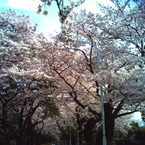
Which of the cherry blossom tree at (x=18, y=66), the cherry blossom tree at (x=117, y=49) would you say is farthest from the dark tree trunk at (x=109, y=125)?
the cherry blossom tree at (x=18, y=66)

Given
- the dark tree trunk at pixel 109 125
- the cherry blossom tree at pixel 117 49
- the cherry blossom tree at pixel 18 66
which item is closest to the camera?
the cherry blossom tree at pixel 117 49

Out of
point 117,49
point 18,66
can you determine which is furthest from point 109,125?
point 18,66

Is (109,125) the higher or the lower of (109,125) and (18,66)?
the lower

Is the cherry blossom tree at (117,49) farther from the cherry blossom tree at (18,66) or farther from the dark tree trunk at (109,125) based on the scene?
the cherry blossom tree at (18,66)

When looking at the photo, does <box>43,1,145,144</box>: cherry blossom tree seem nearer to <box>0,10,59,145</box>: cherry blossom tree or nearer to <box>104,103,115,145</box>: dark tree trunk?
<box>104,103,115,145</box>: dark tree trunk

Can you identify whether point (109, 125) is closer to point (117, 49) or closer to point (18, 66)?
point (117, 49)

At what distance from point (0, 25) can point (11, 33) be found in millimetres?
2004

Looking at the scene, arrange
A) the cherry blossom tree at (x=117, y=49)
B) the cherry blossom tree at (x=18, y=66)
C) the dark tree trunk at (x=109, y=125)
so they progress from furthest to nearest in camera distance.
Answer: the cherry blossom tree at (x=18, y=66)
the dark tree trunk at (x=109, y=125)
the cherry blossom tree at (x=117, y=49)

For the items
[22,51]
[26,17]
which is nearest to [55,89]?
[22,51]

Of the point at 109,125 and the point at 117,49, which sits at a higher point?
the point at 117,49

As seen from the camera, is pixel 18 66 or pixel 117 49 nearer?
pixel 117 49

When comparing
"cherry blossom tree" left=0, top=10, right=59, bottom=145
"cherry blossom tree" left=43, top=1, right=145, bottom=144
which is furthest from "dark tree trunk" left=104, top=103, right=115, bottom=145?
"cherry blossom tree" left=0, top=10, right=59, bottom=145

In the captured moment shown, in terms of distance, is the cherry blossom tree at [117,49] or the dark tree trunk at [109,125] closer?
the cherry blossom tree at [117,49]

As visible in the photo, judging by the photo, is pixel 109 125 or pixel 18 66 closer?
pixel 109 125
